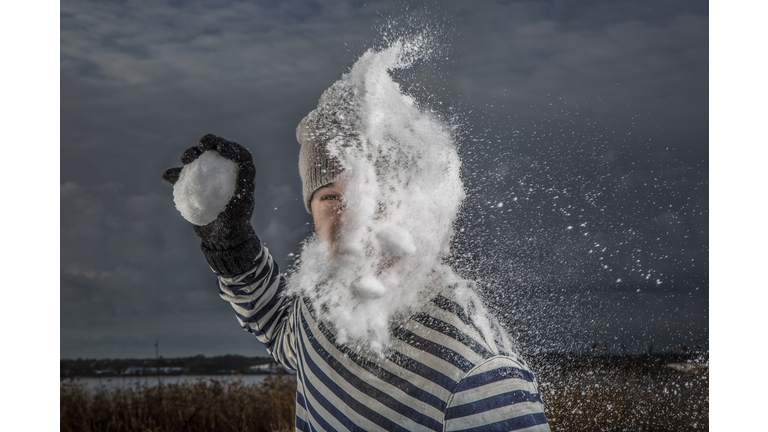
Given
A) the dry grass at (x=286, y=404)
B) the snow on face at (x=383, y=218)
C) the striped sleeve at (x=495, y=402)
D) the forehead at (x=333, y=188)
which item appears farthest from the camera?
the dry grass at (x=286, y=404)

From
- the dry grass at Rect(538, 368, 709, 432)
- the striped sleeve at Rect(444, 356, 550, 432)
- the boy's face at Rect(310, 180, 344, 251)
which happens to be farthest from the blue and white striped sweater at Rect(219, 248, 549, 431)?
the dry grass at Rect(538, 368, 709, 432)

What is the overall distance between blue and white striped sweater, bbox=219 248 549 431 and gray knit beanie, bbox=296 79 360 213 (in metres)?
0.27

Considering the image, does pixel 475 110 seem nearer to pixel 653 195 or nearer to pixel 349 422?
pixel 653 195

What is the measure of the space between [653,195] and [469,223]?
26.4 inches

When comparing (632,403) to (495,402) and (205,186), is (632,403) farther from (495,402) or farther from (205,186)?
(205,186)

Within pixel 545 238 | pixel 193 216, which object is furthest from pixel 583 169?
pixel 193 216

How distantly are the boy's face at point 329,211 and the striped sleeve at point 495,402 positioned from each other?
353mm

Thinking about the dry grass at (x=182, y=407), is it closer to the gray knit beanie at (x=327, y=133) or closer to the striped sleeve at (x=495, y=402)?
the gray knit beanie at (x=327, y=133)

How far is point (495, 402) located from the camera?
75 cm

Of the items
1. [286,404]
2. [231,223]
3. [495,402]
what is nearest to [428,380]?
[495,402]

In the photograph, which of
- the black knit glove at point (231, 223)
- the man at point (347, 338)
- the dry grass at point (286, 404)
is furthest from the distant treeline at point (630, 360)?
the black knit glove at point (231, 223)

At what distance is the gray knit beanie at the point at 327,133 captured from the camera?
1077mm

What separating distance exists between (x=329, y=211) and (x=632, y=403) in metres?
1.19
